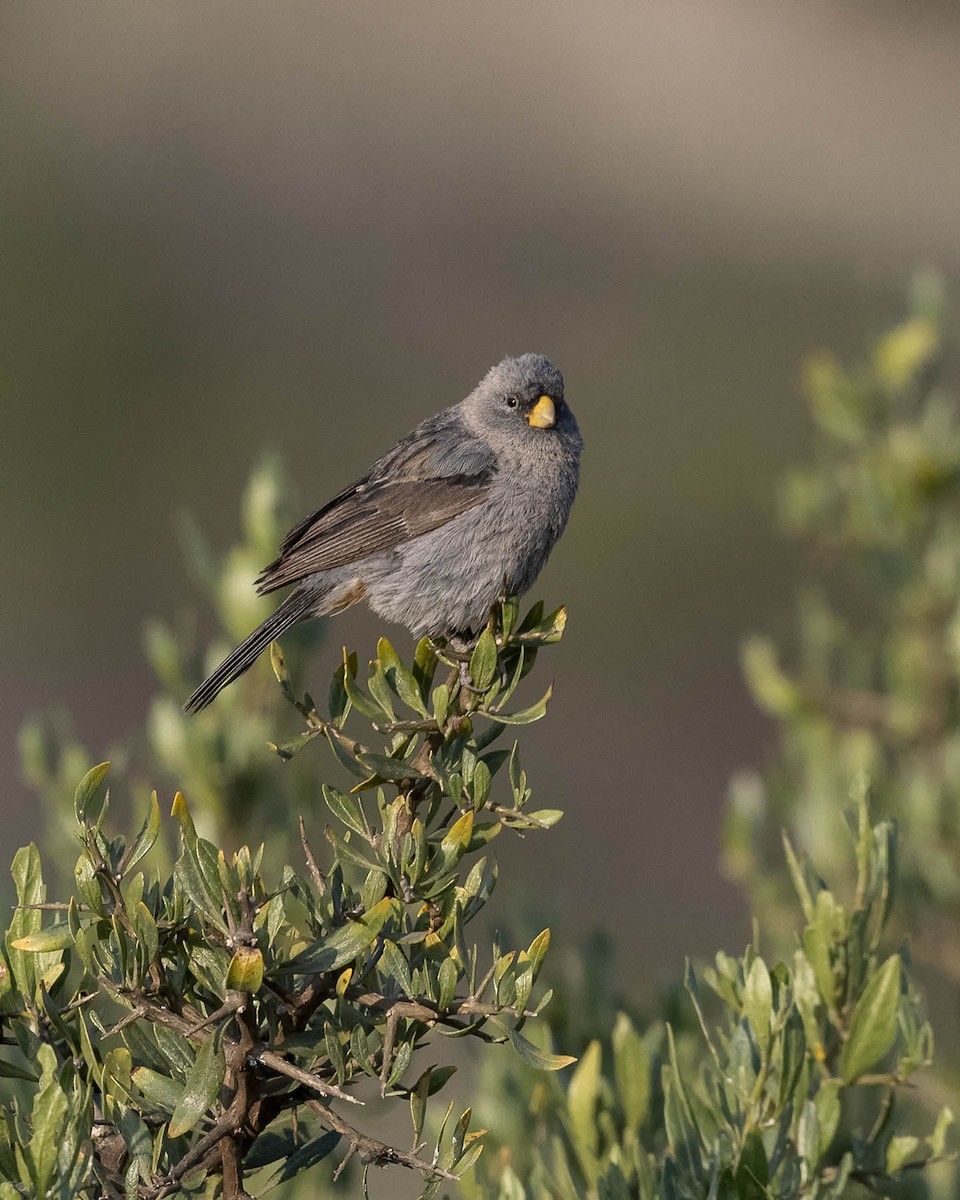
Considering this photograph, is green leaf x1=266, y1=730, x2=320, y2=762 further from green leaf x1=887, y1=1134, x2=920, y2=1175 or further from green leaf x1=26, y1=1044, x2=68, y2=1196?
green leaf x1=887, y1=1134, x2=920, y2=1175

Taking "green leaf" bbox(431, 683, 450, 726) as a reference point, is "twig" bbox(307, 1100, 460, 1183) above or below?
below

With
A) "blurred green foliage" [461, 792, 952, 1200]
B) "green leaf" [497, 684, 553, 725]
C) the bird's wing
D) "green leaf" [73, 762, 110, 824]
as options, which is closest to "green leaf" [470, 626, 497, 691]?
"green leaf" [497, 684, 553, 725]

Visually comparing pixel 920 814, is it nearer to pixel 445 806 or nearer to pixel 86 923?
pixel 445 806

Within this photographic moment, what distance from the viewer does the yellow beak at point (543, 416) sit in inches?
178

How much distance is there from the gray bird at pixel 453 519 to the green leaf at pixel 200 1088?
2256 mm

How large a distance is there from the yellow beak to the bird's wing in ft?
0.69

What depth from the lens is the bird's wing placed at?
14.0 ft

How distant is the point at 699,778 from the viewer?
34.2 ft

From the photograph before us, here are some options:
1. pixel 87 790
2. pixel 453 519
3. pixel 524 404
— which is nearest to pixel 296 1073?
pixel 87 790

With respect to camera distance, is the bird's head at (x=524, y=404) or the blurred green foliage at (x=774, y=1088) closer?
the blurred green foliage at (x=774, y=1088)

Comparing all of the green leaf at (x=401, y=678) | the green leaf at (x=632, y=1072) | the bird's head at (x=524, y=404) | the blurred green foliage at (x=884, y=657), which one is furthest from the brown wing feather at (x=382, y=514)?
the green leaf at (x=632, y=1072)

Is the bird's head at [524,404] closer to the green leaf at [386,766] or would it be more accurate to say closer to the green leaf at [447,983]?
the green leaf at [386,766]

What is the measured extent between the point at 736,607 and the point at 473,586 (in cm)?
775

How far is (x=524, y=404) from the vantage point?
15.2 feet
